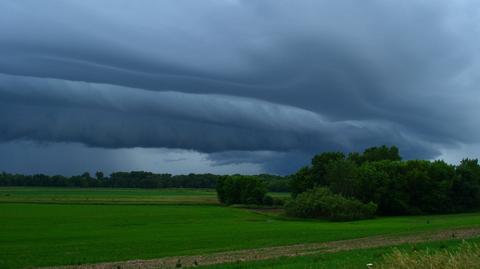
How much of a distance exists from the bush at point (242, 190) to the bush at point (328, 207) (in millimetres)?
54758

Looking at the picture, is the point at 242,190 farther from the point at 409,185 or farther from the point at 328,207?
the point at 328,207

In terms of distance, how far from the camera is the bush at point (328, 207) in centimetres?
11562

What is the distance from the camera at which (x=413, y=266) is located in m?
13.9

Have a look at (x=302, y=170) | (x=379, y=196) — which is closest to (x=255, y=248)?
(x=379, y=196)

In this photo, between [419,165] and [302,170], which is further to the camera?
[302,170]

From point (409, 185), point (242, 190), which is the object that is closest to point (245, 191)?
point (242, 190)

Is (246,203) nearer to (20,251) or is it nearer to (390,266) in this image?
(20,251)

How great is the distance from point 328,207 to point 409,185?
26688 mm

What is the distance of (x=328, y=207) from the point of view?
11650 cm

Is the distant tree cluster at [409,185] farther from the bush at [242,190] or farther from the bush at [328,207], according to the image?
the bush at [242,190]

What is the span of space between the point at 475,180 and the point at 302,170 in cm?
4341

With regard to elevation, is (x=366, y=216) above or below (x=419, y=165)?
below

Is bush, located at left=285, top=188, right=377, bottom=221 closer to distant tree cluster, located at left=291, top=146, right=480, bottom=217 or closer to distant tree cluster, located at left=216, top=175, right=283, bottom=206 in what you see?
distant tree cluster, located at left=291, top=146, right=480, bottom=217

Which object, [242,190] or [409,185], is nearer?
[409,185]
